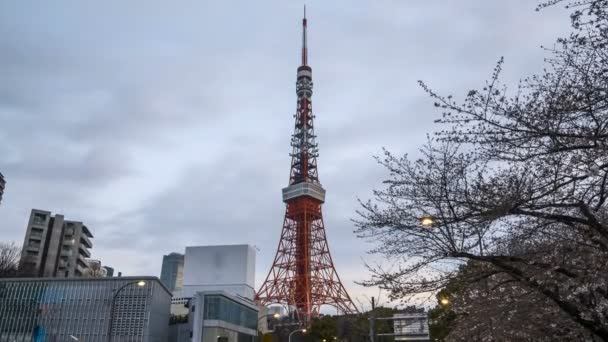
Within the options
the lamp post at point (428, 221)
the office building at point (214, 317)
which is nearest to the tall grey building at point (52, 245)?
the office building at point (214, 317)

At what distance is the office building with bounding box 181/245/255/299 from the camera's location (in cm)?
5297

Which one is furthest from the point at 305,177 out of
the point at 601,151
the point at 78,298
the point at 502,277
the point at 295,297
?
the point at 601,151

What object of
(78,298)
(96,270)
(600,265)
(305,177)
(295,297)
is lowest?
(600,265)

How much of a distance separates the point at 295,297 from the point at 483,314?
54.8m

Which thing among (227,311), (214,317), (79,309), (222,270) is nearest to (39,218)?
(222,270)

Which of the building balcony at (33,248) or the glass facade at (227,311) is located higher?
the building balcony at (33,248)

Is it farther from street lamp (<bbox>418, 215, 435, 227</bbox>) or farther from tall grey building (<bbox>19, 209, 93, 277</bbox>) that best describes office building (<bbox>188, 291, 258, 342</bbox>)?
street lamp (<bbox>418, 215, 435, 227</bbox>)

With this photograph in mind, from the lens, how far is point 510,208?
693 centimetres

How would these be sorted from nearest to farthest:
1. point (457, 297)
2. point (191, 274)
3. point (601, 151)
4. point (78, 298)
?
point (601, 151), point (457, 297), point (78, 298), point (191, 274)

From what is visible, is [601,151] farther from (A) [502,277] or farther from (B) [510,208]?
(A) [502,277]

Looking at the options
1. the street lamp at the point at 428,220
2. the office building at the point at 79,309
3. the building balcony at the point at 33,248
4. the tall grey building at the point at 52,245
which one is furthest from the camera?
the tall grey building at the point at 52,245

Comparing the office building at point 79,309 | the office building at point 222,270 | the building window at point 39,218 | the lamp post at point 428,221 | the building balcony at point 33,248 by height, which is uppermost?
the building window at point 39,218

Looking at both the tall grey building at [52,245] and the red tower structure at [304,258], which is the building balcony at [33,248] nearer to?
the tall grey building at [52,245]

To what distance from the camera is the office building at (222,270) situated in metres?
53.0
